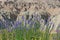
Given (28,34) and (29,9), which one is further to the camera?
(29,9)

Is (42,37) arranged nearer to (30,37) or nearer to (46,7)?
(30,37)

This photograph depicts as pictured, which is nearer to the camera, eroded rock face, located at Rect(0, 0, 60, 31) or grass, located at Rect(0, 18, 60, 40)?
grass, located at Rect(0, 18, 60, 40)

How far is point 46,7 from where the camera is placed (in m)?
5.34

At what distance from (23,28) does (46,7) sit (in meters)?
1.66

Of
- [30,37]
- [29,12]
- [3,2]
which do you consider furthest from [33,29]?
[3,2]

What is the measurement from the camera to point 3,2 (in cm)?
534

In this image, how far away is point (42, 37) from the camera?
3705 mm

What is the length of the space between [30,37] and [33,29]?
0.13m

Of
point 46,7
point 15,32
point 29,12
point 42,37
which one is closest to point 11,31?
point 15,32

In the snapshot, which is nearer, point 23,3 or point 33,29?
point 33,29

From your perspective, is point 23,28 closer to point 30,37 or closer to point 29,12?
point 30,37

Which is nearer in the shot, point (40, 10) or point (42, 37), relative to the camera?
point (42, 37)

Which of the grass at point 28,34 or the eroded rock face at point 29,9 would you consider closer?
the grass at point 28,34

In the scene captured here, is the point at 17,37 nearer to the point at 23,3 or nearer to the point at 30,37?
the point at 30,37
